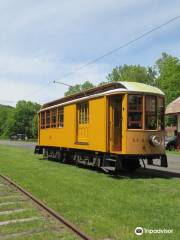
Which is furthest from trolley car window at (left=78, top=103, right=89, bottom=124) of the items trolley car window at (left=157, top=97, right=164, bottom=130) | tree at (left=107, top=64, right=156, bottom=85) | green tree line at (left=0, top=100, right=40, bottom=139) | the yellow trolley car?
green tree line at (left=0, top=100, right=40, bottom=139)

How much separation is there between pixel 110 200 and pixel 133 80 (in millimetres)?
81033

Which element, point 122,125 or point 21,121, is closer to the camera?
point 122,125

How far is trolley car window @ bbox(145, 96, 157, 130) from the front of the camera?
16422 millimetres

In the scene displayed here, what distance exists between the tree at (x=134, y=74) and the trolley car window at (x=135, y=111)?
76.6 metres

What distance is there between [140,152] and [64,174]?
320cm

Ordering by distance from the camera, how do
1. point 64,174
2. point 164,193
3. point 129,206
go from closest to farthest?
point 129,206 < point 164,193 < point 64,174

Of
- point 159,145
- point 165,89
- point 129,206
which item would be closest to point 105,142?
point 159,145

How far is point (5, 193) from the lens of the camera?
12.9 meters

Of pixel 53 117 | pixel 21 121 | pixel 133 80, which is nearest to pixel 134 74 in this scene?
pixel 133 80

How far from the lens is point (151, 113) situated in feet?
54.3

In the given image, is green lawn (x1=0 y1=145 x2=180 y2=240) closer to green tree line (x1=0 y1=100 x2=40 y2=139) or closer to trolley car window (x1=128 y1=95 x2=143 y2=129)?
trolley car window (x1=128 y1=95 x2=143 y2=129)

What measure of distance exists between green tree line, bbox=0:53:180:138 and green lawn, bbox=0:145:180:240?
185 ft

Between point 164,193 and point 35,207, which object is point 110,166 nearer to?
point 164,193

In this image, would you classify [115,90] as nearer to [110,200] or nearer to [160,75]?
[110,200]
